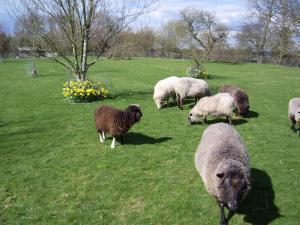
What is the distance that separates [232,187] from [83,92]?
1160 cm

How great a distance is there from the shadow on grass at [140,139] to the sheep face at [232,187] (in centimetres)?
456

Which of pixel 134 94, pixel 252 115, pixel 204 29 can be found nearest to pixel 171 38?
pixel 204 29

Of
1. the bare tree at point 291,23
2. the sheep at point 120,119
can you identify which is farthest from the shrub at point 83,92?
the bare tree at point 291,23

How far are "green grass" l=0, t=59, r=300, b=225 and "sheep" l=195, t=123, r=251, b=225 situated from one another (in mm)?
702

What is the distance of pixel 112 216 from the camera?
5418 millimetres

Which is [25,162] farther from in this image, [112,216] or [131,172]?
[112,216]

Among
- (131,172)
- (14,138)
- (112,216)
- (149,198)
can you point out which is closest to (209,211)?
(149,198)

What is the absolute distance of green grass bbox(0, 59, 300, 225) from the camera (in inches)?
215

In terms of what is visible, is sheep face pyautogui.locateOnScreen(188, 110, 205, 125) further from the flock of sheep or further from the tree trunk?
the tree trunk

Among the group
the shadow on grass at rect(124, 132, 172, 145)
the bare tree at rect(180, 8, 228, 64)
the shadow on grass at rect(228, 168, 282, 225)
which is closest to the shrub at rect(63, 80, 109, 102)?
the shadow on grass at rect(124, 132, 172, 145)

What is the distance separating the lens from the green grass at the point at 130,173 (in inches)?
215

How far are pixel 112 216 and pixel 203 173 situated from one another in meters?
1.70

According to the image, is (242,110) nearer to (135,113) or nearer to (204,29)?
(135,113)

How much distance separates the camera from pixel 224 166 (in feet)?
15.9
